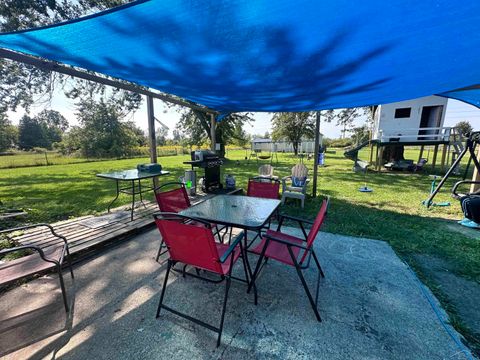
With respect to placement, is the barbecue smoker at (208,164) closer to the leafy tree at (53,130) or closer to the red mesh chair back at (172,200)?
the red mesh chair back at (172,200)

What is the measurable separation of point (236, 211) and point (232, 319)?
1059mm

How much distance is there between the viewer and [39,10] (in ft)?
21.6

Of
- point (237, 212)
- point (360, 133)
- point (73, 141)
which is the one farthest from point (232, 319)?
point (360, 133)

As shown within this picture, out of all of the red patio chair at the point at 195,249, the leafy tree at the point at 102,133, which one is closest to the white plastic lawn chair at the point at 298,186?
the red patio chair at the point at 195,249

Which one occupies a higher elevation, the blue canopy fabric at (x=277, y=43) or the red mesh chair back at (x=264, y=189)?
the blue canopy fabric at (x=277, y=43)

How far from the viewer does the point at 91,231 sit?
331cm

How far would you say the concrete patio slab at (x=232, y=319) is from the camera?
1565 millimetres

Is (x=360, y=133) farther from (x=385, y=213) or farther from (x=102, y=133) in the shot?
(x=102, y=133)

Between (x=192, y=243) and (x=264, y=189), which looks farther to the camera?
(x=264, y=189)

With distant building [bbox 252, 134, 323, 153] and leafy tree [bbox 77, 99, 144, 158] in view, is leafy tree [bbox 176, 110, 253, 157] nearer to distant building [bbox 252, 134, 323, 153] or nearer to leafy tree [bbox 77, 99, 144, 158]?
distant building [bbox 252, 134, 323, 153]

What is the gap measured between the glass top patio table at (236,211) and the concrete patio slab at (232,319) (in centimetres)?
78

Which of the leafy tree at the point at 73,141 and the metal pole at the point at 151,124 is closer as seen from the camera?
the metal pole at the point at 151,124

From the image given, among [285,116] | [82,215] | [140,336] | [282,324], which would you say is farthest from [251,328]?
[285,116]

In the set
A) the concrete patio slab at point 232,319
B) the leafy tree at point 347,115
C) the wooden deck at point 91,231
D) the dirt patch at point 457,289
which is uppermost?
the leafy tree at point 347,115
